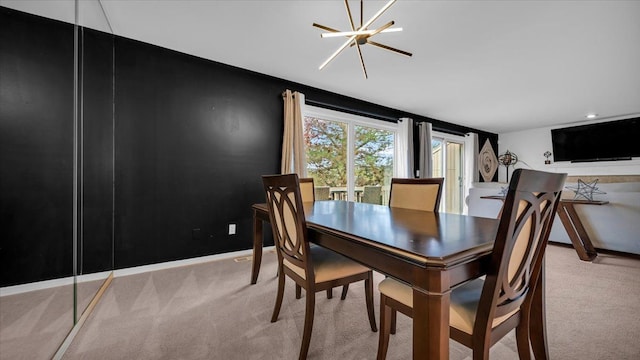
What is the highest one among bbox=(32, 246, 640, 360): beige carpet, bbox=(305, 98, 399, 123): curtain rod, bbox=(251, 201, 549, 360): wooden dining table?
bbox=(305, 98, 399, 123): curtain rod

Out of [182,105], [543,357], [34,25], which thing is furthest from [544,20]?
[34,25]

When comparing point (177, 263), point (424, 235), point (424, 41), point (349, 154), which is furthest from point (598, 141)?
point (177, 263)

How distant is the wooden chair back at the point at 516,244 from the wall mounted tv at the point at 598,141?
276 inches

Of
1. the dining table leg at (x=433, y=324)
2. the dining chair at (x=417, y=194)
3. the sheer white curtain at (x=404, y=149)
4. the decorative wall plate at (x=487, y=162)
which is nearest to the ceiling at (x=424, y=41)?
the sheer white curtain at (x=404, y=149)

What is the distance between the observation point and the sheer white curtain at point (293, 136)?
11.0 ft

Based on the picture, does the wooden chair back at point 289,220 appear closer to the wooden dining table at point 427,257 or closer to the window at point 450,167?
the wooden dining table at point 427,257

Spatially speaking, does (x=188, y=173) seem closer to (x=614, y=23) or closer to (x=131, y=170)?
(x=131, y=170)

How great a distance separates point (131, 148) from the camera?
2.55 m

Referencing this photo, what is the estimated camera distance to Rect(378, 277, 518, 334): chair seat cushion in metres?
A: 0.93

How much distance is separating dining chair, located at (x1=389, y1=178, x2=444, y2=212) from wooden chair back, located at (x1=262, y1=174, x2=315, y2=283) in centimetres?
109

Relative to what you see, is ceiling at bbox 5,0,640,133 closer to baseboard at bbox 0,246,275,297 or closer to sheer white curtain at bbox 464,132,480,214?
baseboard at bbox 0,246,275,297

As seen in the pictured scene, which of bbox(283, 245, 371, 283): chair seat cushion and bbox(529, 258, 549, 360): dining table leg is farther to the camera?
bbox(283, 245, 371, 283): chair seat cushion

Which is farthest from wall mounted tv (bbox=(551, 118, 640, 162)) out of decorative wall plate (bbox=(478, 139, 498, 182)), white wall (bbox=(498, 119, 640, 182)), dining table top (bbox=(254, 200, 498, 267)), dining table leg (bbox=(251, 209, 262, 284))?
dining table leg (bbox=(251, 209, 262, 284))

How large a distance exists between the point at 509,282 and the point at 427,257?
427 mm
